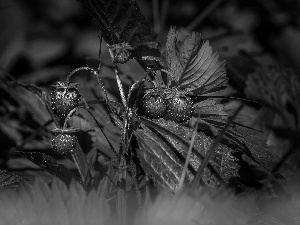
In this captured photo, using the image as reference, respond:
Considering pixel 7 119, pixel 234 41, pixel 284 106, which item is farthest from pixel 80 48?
pixel 284 106

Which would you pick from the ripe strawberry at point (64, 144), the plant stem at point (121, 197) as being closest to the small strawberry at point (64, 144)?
the ripe strawberry at point (64, 144)

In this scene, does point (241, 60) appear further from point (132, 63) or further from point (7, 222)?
point (7, 222)

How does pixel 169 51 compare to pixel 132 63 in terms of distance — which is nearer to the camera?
pixel 169 51

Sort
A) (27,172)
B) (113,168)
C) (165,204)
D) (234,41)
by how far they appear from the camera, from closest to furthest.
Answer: (165,204)
(113,168)
(27,172)
(234,41)

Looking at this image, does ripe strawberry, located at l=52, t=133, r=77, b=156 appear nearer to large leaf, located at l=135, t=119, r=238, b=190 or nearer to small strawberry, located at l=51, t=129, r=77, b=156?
small strawberry, located at l=51, t=129, r=77, b=156

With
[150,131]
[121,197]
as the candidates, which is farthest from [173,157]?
[121,197]

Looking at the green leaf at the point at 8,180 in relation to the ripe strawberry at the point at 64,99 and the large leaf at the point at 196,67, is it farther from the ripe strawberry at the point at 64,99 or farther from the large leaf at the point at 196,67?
the large leaf at the point at 196,67
